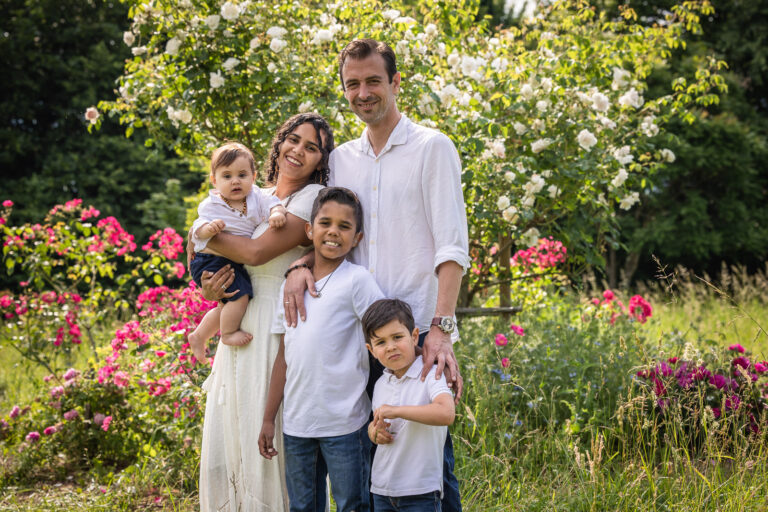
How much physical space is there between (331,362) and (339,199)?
21.0 inches

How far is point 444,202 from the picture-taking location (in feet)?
6.88

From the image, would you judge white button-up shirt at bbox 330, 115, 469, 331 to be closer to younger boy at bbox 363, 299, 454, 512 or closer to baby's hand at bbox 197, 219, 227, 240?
younger boy at bbox 363, 299, 454, 512

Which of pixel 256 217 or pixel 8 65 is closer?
pixel 256 217

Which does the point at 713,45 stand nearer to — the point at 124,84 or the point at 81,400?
the point at 124,84

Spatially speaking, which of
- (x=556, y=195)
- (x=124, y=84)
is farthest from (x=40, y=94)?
(x=556, y=195)

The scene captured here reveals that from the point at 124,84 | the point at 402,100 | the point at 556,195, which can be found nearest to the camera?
the point at 402,100

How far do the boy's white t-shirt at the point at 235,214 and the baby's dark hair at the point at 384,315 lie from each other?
61 cm

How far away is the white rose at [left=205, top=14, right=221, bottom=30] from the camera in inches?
157

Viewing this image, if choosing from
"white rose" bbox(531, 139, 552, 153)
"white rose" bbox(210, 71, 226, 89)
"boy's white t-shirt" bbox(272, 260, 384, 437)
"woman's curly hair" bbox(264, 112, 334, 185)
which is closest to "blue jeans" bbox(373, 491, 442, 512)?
"boy's white t-shirt" bbox(272, 260, 384, 437)

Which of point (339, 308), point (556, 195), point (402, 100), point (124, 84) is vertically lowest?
point (339, 308)

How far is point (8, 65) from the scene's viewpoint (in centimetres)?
1182

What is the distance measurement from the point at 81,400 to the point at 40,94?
10219 mm

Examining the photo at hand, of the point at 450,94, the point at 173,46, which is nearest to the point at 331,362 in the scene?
the point at 450,94

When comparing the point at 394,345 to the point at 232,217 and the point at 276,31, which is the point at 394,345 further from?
the point at 276,31
